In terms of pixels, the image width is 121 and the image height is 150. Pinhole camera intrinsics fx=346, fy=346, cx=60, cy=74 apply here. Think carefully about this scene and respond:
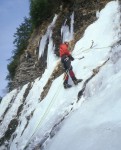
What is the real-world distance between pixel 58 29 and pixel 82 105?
871cm

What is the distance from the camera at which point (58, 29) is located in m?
18.0

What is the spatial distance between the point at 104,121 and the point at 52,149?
5.74 ft

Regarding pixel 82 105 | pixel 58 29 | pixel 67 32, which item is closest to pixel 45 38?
pixel 58 29

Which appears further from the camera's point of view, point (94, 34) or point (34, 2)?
point (34, 2)

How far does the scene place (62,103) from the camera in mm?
11844

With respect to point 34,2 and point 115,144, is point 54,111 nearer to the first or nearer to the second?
point 115,144

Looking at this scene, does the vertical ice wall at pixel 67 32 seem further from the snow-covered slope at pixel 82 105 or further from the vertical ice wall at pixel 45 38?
the snow-covered slope at pixel 82 105

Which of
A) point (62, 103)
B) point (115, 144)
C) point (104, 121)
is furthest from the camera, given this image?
point (62, 103)

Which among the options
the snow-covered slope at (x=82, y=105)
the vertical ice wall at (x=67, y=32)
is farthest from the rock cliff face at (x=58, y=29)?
the snow-covered slope at (x=82, y=105)

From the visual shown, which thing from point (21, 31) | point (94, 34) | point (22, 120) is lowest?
point (22, 120)

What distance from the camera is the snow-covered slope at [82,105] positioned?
25.3ft

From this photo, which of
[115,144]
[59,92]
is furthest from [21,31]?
[115,144]

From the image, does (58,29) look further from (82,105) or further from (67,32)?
(82,105)

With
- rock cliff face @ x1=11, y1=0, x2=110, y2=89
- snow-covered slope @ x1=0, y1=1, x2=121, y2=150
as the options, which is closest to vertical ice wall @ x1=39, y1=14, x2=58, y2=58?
rock cliff face @ x1=11, y1=0, x2=110, y2=89
